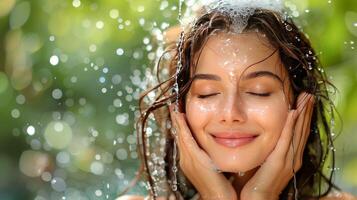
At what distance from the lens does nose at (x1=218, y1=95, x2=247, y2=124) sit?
345 cm

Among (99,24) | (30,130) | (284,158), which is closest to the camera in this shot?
(284,158)

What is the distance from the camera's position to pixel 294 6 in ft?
16.3

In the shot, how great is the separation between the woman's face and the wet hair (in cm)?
6

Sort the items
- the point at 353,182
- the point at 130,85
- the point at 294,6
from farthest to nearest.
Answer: the point at 130,85, the point at 353,182, the point at 294,6

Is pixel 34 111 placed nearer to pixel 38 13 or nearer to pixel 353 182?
pixel 38 13

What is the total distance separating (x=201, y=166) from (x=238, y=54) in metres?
0.57

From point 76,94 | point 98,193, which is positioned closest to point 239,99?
point 98,193

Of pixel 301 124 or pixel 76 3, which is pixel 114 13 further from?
pixel 301 124

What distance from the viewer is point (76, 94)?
255 inches

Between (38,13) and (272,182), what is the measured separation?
10.2 ft

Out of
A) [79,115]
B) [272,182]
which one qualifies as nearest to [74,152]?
[79,115]

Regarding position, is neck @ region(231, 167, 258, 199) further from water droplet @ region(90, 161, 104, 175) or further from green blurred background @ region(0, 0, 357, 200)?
water droplet @ region(90, 161, 104, 175)

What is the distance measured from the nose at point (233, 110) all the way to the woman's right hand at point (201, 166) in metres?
0.29

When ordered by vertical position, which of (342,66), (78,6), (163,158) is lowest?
(163,158)
